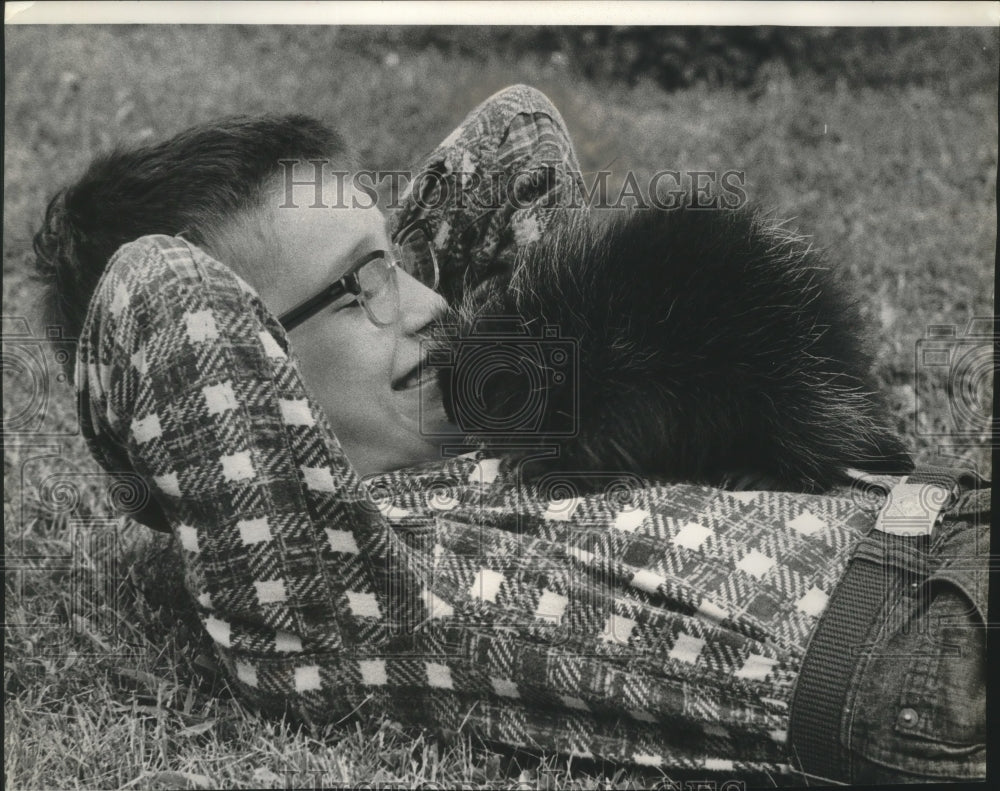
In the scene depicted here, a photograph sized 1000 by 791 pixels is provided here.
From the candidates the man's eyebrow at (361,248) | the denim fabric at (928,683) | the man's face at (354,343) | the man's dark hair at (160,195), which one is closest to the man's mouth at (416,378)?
the man's face at (354,343)

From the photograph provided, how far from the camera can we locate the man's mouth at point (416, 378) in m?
1.52

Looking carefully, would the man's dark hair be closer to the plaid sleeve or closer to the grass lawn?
the grass lawn

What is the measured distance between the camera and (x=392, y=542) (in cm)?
135

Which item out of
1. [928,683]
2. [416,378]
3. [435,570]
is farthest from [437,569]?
[928,683]

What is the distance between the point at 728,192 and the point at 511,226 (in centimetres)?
39

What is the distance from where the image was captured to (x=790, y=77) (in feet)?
6.31

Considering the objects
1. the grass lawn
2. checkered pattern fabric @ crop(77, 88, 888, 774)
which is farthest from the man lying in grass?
the grass lawn

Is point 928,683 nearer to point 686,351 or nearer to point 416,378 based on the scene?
point 686,351

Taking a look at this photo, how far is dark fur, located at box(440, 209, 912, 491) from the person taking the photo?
4.57 feet

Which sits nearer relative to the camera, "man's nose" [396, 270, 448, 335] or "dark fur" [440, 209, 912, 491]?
"dark fur" [440, 209, 912, 491]

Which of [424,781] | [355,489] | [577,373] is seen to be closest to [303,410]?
[355,489]

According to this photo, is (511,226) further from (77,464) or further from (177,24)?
(77,464)

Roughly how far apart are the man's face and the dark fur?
83 millimetres

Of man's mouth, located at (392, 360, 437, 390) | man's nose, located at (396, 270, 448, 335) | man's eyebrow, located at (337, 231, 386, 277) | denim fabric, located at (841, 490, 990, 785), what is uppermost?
man's eyebrow, located at (337, 231, 386, 277)
